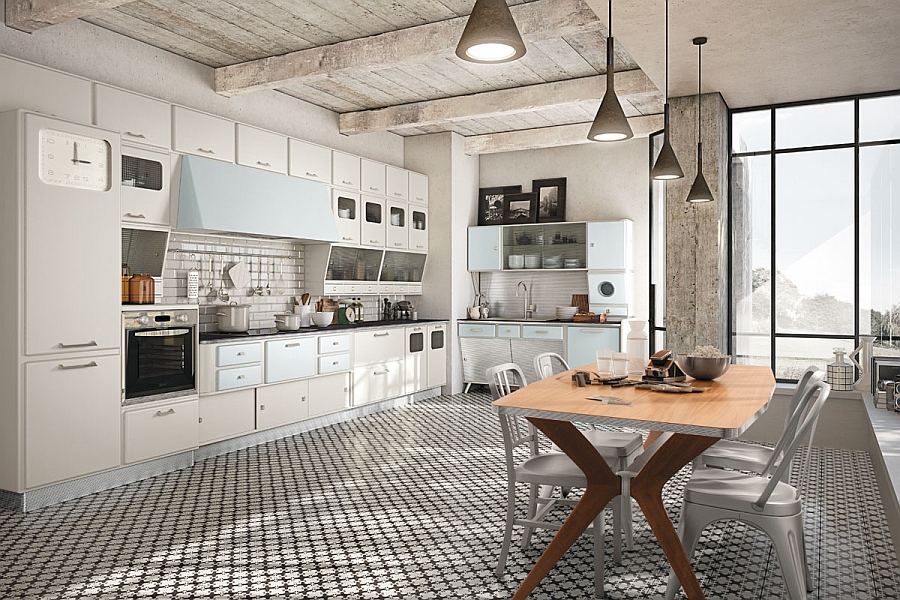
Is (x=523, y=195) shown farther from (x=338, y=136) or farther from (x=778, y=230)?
(x=778, y=230)

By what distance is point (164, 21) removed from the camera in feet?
16.4

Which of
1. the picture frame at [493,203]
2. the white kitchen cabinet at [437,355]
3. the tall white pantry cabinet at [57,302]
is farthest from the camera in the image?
the picture frame at [493,203]

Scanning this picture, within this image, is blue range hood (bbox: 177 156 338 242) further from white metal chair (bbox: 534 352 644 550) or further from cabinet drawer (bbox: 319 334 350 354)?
white metal chair (bbox: 534 352 644 550)

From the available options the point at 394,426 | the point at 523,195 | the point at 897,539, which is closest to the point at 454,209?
the point at 523,195

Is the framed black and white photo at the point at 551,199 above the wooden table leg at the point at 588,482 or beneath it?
above

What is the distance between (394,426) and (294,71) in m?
3.40

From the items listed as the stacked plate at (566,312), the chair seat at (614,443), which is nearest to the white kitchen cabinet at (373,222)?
the stacked plate at (566,312)

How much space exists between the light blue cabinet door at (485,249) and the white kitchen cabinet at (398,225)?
111cm

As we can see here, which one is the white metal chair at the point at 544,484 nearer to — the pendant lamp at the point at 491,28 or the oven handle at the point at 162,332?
the pendant lamp at the point at 491,28

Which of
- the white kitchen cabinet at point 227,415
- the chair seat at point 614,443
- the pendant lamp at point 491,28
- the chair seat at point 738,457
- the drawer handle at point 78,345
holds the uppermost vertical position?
the pendant lamp at point 491,28

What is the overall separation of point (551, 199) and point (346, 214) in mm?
3018

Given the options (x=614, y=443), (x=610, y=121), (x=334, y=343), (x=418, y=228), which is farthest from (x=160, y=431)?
(x=418, y=228)

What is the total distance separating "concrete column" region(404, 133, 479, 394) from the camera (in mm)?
8500

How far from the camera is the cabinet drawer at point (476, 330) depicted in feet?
27.7
